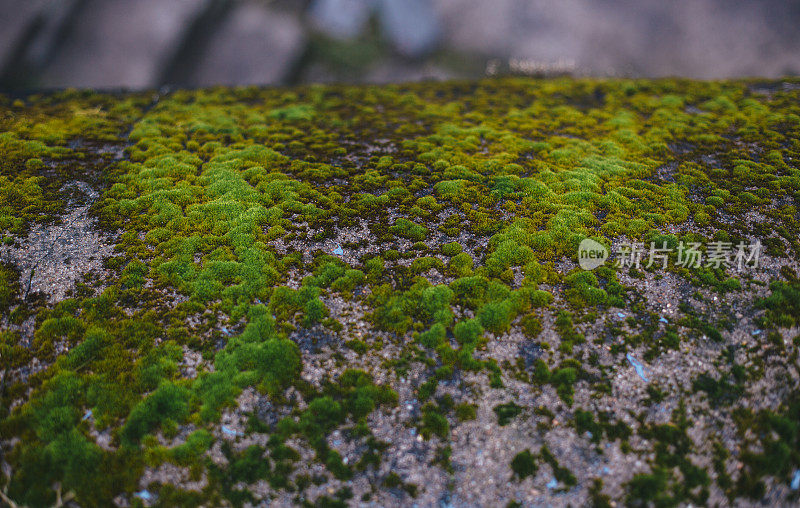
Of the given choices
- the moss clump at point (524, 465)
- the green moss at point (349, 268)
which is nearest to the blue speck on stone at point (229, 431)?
the green moss at point (349, 268)

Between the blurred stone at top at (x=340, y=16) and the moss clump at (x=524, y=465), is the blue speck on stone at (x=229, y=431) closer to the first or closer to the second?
the moss clump at (x=524, y=465)

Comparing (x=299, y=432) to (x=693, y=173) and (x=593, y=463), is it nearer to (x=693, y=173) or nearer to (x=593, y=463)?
(x=593, y=463)

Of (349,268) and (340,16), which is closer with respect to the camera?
(349,268)

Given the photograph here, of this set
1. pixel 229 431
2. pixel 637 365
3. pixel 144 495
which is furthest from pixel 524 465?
pixel 144 495
